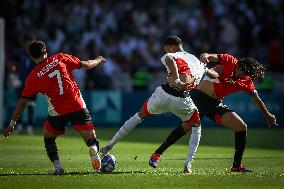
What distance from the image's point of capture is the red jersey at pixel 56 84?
14.5 m

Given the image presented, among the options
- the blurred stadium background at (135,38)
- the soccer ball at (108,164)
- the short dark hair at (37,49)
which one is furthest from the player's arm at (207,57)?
the blurred stadium background at (135,38)

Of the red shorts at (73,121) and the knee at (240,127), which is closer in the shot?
the red shorts at (73,121)

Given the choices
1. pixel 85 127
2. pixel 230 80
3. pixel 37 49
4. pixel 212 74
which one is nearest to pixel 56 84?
pixel 37 49

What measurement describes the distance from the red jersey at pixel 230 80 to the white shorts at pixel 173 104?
97 cm

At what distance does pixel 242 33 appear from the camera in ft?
106

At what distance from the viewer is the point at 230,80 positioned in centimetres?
1595

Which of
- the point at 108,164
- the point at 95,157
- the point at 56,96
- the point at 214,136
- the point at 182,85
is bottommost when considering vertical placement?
the point at 214,136

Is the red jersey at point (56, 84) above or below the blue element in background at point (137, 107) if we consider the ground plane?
above

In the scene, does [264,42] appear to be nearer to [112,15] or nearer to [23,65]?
[112,15]

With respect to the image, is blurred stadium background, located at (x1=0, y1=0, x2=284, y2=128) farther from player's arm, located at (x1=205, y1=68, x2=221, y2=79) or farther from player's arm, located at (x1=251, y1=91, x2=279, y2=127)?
player's arm, located at (x1=205, y1=68, x2=221, y2=79)

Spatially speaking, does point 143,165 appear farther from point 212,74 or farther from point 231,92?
point 212,74

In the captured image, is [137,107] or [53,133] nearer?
[53,133]

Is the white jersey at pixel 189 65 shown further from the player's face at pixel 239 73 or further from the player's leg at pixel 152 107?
the player's face at pixel 239 73

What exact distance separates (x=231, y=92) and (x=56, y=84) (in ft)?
10.7
